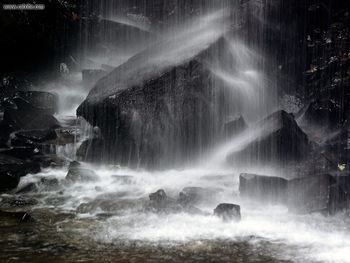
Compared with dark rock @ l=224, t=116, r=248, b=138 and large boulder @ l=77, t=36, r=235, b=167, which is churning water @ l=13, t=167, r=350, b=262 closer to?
large boulder @ l=77, t=36, r=235, b=167

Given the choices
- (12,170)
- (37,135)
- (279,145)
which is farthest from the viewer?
(37,135)

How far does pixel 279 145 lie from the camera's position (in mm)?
10906

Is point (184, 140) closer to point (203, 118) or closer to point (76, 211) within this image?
point (203, 118)

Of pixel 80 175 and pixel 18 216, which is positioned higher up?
pixel 80 175

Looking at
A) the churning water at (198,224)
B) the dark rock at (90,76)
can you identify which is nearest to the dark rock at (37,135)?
the churning water at (198,224)

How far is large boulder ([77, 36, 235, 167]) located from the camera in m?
12.1

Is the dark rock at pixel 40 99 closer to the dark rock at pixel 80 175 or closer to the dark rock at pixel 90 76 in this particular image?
the dark rock at pixel 90 76

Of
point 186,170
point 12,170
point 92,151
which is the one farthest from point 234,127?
point 12,170

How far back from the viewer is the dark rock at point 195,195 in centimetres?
913

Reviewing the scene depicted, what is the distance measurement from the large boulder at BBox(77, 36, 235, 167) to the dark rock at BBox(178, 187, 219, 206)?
8.89 feet

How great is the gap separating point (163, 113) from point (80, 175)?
290cm

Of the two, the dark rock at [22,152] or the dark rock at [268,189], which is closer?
the dark rock at [268,189]

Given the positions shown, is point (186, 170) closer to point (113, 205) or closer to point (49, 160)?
point (113, 205)

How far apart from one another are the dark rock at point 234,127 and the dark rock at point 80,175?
4.09 meters
